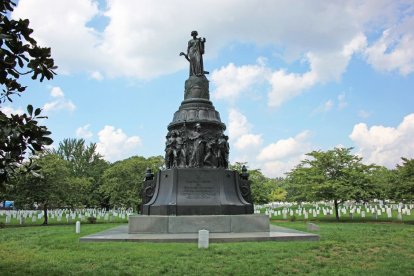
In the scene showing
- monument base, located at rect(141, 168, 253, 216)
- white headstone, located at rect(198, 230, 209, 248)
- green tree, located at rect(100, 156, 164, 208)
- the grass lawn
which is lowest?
the grass lawn

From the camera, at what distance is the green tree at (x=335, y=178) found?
1225 inches

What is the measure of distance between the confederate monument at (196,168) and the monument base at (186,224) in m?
0.58

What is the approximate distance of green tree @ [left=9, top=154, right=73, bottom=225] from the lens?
3162 cm

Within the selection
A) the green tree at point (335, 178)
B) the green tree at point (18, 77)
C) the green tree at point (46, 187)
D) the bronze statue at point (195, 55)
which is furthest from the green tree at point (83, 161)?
the green tree at point (18, 77)

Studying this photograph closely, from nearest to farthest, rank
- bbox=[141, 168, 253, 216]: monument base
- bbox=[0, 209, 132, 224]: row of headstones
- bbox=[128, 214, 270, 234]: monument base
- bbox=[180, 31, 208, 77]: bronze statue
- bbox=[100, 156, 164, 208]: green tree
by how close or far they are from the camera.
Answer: bbox=[128, 214, 270, 234]: monument base, bbox=[141, 168, 253, 216]: monument base, bbox=[180, 31, 208, 77]: bronze statue, bbox=[0, 209, 132, 224]: row of headstones, bbox=[100, 156, 164, 208]: green tree

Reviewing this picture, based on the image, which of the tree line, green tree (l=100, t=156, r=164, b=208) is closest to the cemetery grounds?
the tree line

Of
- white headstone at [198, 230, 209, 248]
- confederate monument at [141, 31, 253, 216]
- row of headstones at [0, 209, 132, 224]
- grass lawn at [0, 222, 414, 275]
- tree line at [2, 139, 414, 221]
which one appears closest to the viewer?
grass lawn at [0, 222, 414, 275]

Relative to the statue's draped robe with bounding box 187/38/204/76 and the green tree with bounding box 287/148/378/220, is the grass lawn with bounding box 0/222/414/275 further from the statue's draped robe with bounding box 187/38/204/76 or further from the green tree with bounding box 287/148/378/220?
the green tree with bounding box 287/148/378/220

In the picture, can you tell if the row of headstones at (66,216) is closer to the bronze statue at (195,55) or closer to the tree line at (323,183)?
the tree line at (323,183)

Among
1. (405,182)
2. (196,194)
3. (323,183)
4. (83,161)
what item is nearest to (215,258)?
(196,194)

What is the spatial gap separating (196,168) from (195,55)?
5.65 m

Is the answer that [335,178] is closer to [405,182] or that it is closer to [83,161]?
[405,182]

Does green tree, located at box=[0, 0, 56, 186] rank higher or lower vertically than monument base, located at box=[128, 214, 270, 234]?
higher

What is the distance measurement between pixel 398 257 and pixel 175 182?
839 centimetres
